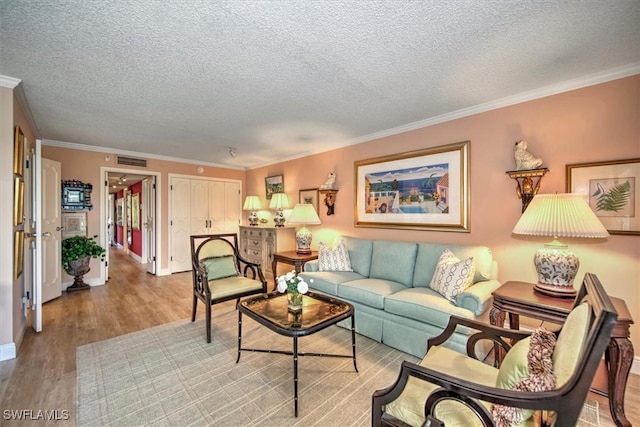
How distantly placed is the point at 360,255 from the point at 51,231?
442 centimetres

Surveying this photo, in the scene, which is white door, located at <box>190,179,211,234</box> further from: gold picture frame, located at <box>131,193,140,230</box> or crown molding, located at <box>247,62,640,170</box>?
crown molding, located at <box>247,62,640,170</box>

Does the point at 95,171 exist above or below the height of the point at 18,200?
above

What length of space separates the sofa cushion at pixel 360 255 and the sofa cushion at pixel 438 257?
2.01 ft

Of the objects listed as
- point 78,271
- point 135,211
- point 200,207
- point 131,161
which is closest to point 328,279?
point 200,207

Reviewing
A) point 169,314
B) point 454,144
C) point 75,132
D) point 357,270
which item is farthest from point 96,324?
point 454,144

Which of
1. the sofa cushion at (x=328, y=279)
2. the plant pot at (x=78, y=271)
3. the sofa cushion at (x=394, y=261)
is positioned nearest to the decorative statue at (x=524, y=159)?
the sofa cushion at (x=394, y=261)

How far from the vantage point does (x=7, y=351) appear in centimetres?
223

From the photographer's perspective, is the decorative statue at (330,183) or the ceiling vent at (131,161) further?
the ceiling vent at (131,161)

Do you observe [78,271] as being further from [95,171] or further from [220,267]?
[220,267]

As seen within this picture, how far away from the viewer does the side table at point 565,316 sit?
1575 millimetres

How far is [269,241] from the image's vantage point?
15.5 feet

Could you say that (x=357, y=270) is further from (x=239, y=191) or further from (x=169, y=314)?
(x=239, y=191)

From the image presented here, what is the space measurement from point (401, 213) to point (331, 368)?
81.2 inches

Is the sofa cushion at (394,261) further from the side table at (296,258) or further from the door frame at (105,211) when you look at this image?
the door frame at (105,211)
